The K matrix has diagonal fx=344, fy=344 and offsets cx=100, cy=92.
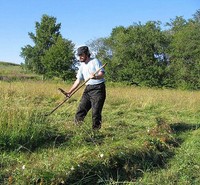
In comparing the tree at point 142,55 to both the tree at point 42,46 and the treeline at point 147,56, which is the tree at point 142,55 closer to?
the treeline at point 147,56

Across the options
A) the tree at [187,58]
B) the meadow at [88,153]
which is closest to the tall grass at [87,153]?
the meadow at [88,153]

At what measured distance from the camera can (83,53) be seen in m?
6.51

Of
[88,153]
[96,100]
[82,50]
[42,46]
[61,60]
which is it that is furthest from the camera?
[42,46]

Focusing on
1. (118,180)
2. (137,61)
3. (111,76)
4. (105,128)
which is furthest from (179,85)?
(118,180)

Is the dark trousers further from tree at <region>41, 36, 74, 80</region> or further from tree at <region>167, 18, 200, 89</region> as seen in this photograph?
tree at <region>167, 18, 200, 89</region>

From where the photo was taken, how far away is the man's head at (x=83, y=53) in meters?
6.46

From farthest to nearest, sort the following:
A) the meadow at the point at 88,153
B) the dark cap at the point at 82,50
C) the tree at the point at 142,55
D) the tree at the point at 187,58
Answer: the tree at the point at 142,55
the tree at the point at 187,58
the dark cap at the point at 82,50
the meadow at the point at 88,153

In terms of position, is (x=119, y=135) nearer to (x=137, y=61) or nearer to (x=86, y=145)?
(x=86, y=145)

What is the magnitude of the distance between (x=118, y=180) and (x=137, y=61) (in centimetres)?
3825


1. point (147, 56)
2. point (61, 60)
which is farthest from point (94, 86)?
point (147, 56)

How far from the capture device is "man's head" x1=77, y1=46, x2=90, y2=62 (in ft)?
21.2

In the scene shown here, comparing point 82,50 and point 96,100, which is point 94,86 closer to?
point 96,100

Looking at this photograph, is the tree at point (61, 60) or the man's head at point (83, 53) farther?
the tree at point (61, 60)

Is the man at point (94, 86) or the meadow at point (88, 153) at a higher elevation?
the man at point (94, 86)
